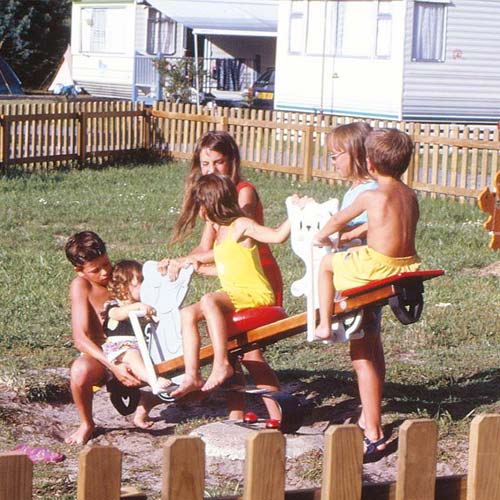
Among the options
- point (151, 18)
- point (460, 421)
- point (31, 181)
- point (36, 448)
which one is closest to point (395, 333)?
point (460, 421)

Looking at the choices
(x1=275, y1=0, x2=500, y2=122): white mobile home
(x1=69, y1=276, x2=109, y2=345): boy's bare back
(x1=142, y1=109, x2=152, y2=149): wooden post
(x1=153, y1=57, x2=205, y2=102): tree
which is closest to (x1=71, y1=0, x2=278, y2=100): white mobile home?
(x1=153, y1=57, x2=205, y2=102): tree

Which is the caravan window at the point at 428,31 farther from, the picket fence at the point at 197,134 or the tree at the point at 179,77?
the tree at the point at 179,77

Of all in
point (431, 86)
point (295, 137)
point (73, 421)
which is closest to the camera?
point (73, 421)

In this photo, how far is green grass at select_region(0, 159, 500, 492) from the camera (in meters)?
6.21

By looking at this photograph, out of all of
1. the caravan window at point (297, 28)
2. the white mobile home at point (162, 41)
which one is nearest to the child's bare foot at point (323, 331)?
the caravan window at point (297, 28)

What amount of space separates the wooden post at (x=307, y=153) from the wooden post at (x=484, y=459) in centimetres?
1462

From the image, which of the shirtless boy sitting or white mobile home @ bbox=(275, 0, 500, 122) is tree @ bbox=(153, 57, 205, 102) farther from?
the shirtless boy sitting

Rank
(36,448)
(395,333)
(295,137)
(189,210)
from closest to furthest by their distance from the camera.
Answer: (36,448)
(189,210)
(395,333)
(295,137)

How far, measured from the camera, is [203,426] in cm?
540

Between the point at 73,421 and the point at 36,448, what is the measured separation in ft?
2.31

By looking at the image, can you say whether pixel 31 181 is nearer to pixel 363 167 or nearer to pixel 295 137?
pixel 295 137

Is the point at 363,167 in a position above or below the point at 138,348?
above

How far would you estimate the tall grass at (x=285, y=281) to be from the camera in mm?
6535

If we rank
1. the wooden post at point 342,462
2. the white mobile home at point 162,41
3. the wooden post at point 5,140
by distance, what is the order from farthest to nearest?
the white mobile home at point 162,41 → the wooden post at point 5,140 → the wooden post at point 342,462
